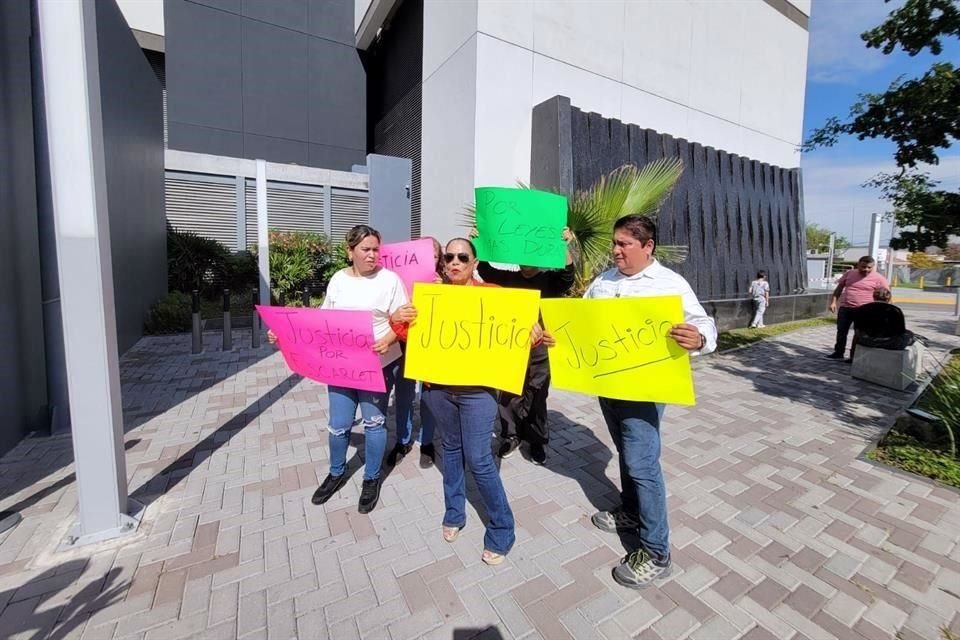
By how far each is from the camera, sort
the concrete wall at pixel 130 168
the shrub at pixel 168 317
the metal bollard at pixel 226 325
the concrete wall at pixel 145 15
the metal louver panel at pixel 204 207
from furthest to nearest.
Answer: the concrete wall at pixel 145 15 → the metal louver panel at pixel 204 207 → the shrub at pixel 168 317 → the metal bollard at pixel 226 325 → the concrete wall at pixel 130 168

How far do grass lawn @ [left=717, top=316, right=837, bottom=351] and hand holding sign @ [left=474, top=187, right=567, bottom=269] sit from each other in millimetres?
6988

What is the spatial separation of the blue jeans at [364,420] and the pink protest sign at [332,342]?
0.44ft

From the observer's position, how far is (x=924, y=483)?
3428 millimetres

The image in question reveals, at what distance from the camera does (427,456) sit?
365cm

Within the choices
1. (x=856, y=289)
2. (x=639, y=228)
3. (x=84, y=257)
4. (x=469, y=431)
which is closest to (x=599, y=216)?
(x=639, y=228)

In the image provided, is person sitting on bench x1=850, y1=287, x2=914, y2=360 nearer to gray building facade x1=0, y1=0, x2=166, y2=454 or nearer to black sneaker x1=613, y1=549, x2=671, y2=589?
black sneaker x1=613, y1=549, x2=671, y2=589

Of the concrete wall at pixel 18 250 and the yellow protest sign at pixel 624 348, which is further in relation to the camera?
the concrete wall at pixel 18 250

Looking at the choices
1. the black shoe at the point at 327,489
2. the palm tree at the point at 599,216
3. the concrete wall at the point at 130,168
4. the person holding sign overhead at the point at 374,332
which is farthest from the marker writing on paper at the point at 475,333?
the concrete wall at the point at 130,168

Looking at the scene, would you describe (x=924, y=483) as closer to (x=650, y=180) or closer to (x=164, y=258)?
(x=650, y=180)

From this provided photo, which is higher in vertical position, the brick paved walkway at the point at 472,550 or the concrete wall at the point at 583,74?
the concrete wall at the point at 583,74

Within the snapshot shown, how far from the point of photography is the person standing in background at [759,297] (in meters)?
11.0

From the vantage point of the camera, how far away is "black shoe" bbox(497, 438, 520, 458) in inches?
151

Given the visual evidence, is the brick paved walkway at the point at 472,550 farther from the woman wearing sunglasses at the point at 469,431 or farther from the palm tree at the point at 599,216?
the palm tree at the point at 599,216

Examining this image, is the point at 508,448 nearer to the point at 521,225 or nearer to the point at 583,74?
the point at 521,225
